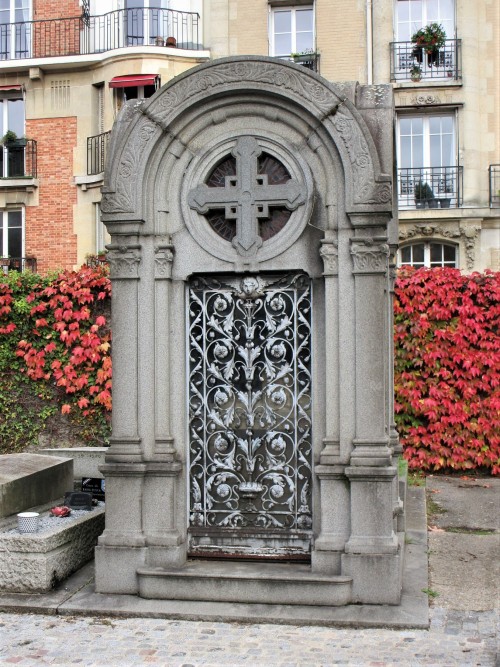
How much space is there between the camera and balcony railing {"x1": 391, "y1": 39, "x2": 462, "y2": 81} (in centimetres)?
2384

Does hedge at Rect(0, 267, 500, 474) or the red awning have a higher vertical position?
the red awning

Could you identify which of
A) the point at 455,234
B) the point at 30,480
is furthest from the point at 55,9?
the point at 30,480

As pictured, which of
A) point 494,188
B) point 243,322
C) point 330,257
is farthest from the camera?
point 494,188

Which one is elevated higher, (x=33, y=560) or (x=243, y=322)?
(x=243, y=322)

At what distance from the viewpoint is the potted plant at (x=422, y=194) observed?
78.9 feet

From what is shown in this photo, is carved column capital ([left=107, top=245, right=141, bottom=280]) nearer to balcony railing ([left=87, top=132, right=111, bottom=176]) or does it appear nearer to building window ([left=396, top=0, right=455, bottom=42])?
balcony railing ([left=87, top=132, right=111, bottom=176])

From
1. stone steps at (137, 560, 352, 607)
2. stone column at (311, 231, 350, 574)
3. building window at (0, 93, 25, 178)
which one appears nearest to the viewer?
stone steps at (137, 560, 352, 607)

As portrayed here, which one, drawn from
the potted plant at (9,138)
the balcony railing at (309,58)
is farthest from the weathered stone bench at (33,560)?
the potted plant at (9,138)

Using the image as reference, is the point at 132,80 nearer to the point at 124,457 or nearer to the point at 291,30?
the point at 291,30

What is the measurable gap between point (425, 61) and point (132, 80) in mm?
7892

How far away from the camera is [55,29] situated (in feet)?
83.4

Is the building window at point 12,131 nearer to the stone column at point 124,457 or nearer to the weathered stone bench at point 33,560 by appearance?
the stone column at point 124,457

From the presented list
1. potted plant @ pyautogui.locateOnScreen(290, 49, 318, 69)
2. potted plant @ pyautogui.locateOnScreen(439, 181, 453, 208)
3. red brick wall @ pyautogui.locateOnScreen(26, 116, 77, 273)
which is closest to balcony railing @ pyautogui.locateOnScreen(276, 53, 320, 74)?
potted plant @ pyautogui.locateOnScreen(290, 49, 318, 69)

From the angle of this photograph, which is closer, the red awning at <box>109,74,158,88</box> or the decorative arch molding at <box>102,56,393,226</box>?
the decorative arch molding at <box>102,56,393,226</box>
